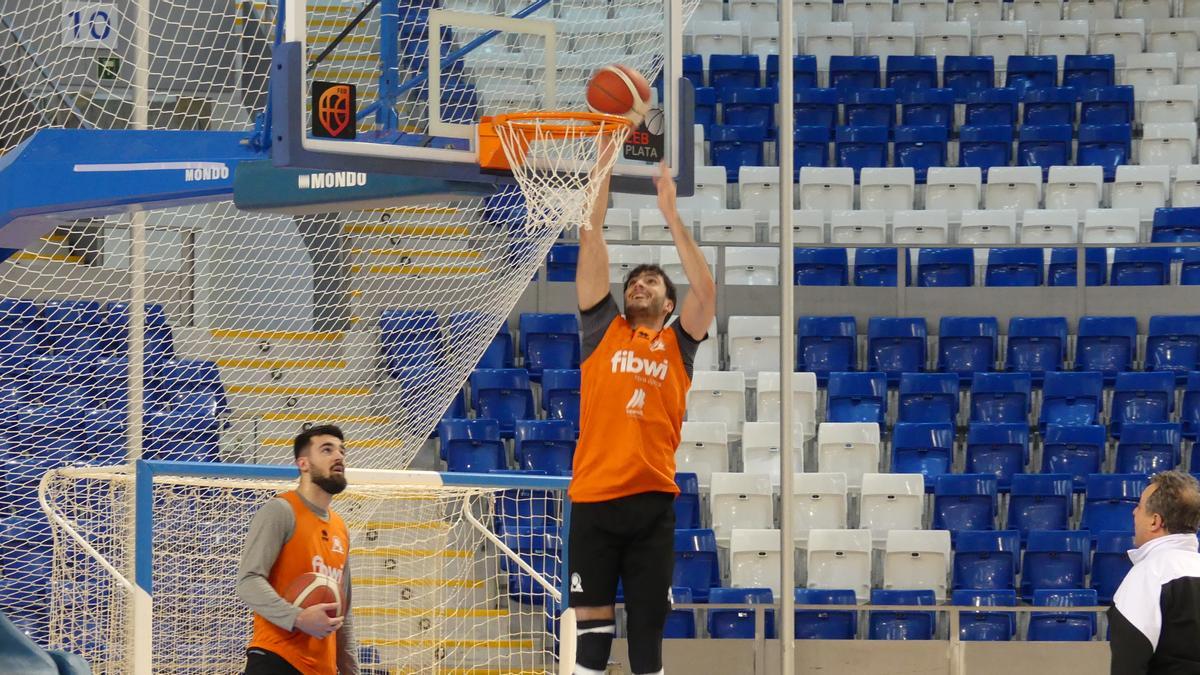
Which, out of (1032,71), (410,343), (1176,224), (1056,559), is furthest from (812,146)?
(410,343)

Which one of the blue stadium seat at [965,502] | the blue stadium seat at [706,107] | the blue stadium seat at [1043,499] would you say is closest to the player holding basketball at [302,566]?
the blue stadium seat at [965,502]

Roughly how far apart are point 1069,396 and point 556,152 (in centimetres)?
758

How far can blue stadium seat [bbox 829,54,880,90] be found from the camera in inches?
622

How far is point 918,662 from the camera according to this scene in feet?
30.9

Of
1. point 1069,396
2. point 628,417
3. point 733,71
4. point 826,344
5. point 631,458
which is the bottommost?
point 631,458

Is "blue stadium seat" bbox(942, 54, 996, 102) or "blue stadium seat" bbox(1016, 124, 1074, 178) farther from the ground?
"blue stadium seat" bbox(942, 54, 996, 102)

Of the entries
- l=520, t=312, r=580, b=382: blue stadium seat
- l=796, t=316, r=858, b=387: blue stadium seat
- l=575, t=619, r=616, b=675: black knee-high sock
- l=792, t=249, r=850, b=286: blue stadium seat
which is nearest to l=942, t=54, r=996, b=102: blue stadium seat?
l=792, t=249, r=850, b=286: blue stadium seat

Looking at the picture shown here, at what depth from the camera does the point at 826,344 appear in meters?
12.7

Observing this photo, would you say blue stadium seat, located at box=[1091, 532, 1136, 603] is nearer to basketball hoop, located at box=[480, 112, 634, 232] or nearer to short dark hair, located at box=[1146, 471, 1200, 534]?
basketball hoop, located at box=[480, 112, 634, 232]

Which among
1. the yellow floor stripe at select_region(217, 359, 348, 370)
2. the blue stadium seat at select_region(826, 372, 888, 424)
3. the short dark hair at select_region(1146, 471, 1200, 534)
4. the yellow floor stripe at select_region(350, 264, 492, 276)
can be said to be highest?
the yellow floor stripe at select_region(350, 264, 492, 276)

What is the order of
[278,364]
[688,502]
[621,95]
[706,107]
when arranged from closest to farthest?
[621,95] < [278,364] < [688,502] < [706,107]

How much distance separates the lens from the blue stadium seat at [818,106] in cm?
1531

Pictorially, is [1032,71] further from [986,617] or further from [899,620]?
[899,620]

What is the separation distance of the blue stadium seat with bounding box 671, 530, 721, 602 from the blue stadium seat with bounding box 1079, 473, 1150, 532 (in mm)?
2763
